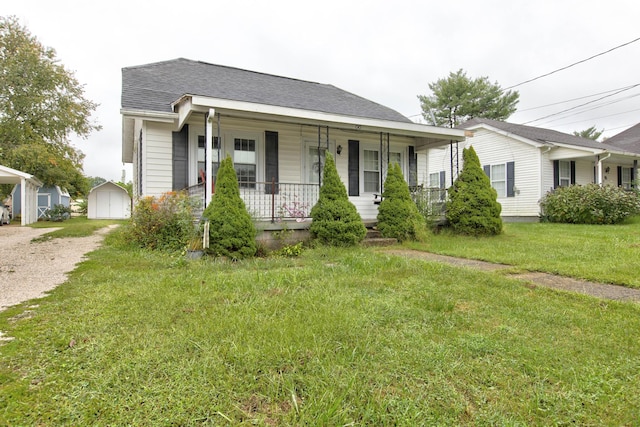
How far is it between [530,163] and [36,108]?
27.5m

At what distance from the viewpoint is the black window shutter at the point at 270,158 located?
881 cm

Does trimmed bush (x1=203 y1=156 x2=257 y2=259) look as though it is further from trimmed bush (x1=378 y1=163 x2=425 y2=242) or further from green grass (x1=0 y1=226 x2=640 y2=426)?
trimmed bush (x1=378 y1=163 x2=425 y2=242)

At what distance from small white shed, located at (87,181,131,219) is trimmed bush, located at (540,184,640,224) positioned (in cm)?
2656

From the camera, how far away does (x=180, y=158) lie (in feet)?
26.7

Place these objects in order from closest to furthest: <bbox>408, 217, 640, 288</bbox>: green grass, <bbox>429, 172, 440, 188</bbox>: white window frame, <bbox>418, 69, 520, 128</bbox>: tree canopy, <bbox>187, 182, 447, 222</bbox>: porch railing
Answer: <bbox>408, 217, 640, 288</bbox>: green grass < <bbox>187, 182, 447, 222</bbox>: porch railing < <bbox>429, 172, 440, 188</bbox>: white window frame < <bbox>418, 69, 520, 128</bbox>: tree canopy


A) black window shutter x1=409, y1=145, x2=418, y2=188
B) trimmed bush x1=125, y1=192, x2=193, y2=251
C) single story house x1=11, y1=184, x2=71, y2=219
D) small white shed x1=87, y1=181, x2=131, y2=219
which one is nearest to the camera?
trimmed bush x1=125, y1=192, x2=193, y2=251

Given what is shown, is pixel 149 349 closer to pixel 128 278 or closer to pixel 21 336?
pixel 21 336

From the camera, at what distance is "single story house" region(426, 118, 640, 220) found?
45.7ft

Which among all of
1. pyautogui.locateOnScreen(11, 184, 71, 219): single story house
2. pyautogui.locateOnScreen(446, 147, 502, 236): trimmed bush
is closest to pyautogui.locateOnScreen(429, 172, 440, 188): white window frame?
pyautogui.locateOnScreen(446, 147, 502, 236): trimmed bush

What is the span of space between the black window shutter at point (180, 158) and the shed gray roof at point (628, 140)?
72.8 ft

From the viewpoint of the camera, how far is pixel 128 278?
457 cm

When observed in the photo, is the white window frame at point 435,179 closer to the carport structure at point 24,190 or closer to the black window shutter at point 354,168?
the black window shutter at point 354,168

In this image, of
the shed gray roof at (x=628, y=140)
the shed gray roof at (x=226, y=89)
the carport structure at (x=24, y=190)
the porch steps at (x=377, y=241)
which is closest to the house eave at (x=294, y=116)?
the shed gray roof at (x=226, y=89)

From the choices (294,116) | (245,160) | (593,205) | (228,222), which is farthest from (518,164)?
(228,222)
